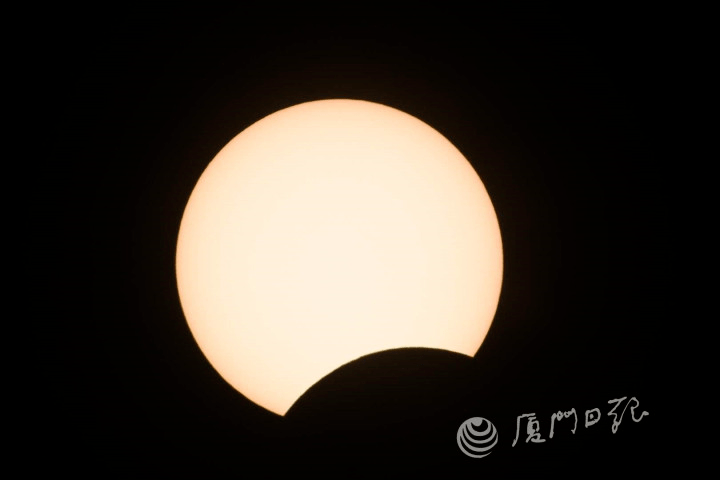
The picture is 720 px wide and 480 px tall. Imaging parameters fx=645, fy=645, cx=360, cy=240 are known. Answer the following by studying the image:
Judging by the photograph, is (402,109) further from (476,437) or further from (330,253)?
(476,437)

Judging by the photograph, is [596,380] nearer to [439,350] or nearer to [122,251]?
[439,350]

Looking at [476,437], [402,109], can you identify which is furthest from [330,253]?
[476,437]

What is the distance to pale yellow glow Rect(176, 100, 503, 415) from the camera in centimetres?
148

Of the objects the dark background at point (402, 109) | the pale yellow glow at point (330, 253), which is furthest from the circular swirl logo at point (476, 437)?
the pale yellow glow at point (330, 253)

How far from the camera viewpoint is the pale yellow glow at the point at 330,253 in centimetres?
148

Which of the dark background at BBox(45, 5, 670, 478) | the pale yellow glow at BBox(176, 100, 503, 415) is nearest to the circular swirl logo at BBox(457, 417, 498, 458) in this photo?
the dark background at BBox(45, 5, 670, 478)

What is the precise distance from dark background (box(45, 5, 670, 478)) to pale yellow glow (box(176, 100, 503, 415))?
0.37 ft

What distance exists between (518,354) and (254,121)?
35.7 inches

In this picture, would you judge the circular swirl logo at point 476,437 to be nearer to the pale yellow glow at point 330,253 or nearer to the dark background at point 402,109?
the dark background at point 402,109

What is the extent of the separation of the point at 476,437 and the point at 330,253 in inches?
22.7

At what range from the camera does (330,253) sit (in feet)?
4.84

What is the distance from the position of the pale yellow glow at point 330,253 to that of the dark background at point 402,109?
11 centimetres

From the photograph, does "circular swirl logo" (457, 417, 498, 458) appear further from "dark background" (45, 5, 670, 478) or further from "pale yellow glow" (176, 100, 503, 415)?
"pale yellow glow" (176, 100, 503, 415)

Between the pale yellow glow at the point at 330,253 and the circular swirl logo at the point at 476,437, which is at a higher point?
the pale yellow glow at the point at 330,253
